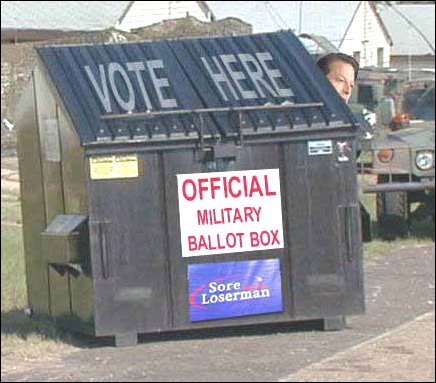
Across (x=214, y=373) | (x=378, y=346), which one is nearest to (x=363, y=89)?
(x=214, y=373)

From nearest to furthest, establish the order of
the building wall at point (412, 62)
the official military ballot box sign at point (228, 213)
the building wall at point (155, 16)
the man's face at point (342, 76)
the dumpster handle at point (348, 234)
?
→ the man's face at point (342, 76)
the official military ballot box sign at point (228, 213)
the dumpster handle at point (348, 234)
the building wall at point (412, 62)
the building wall at point (155, 16)

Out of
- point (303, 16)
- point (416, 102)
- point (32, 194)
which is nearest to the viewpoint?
point (32, 194)

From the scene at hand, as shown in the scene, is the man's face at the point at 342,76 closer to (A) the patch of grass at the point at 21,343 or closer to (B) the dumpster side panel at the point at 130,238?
(B) the dumpster side panel at the point at 130,238

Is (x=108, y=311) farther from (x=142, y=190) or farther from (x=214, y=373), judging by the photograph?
(x=214, y=373)

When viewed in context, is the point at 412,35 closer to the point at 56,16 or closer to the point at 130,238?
the point at 130,238

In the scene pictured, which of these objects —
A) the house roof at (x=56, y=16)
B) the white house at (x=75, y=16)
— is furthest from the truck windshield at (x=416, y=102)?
the house roof at (x=56, y=16)

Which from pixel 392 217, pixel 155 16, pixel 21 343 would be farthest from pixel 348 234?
pixel 392 217

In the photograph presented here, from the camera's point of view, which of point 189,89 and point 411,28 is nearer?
point 189,89

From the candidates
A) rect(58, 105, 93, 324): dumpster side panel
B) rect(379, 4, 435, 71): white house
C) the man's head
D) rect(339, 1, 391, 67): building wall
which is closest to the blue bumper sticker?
rect(58, 105, 93, 324): dumpster side panel
